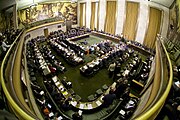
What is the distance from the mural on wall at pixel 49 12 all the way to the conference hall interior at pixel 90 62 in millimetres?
116

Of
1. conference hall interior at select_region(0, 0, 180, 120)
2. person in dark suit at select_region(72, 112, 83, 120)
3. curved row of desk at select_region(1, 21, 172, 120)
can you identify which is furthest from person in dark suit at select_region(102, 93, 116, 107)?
person in dark suit at select_region(72, 112, 83, 120)

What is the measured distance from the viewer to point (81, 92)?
1141 cm

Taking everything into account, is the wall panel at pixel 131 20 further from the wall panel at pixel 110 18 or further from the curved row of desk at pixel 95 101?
the curved row of desk at pixel 95 101

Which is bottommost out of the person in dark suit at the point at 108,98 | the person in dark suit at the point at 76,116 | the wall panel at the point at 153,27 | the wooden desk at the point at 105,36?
the person in dark suit at the point at 76,116

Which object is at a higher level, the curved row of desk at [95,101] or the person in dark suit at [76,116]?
the curved row of desk at [95,101]

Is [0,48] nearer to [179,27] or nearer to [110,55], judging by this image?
[110,55]

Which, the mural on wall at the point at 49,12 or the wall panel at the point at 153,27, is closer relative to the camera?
the wall panel at the point at 153,27

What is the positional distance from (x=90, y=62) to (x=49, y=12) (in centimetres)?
1392

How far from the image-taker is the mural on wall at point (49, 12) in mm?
21992

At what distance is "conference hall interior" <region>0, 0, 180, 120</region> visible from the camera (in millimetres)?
4637

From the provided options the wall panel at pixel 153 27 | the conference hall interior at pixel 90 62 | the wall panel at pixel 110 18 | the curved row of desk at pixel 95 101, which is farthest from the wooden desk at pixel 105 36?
the curved row of desk at pixel 95 101

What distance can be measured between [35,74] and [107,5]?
14315mm

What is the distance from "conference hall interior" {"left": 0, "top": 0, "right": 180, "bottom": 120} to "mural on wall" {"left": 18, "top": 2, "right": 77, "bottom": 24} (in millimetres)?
116

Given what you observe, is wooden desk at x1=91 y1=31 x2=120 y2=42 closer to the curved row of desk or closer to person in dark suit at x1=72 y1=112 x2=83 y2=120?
the curved row of desk
